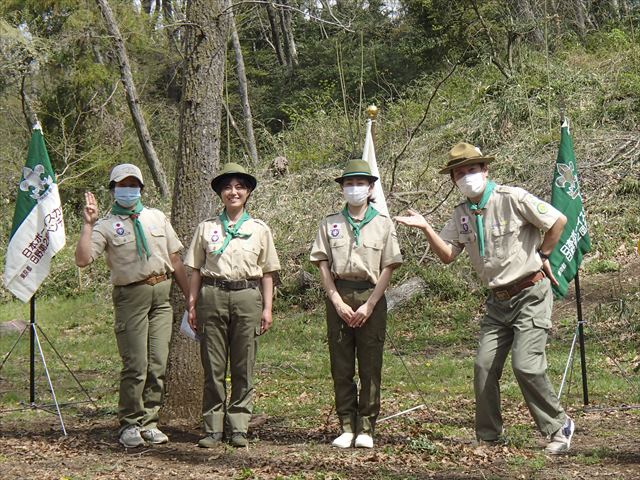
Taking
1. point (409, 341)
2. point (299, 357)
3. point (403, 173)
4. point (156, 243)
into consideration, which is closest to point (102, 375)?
point (299, 357)

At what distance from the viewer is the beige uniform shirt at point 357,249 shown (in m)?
6.29

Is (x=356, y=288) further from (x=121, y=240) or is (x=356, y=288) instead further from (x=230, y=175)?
(x=121, y=240)

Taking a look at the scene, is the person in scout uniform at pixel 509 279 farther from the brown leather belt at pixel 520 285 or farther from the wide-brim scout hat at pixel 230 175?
the wide-brim scout hat at pixel 230 175

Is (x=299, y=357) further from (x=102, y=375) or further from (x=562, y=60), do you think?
(x=562, y=60)

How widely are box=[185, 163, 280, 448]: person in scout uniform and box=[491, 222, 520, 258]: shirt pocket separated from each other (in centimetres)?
161

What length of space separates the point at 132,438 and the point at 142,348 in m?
0.66

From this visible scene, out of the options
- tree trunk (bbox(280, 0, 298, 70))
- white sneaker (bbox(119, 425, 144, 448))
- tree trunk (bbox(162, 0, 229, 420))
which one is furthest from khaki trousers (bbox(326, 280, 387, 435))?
tree trunk (bbox(280, 0, 298, 70))

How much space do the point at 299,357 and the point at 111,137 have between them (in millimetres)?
15664

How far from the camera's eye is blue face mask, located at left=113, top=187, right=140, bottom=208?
6652 millimetres

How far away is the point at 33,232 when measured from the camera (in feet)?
28.0

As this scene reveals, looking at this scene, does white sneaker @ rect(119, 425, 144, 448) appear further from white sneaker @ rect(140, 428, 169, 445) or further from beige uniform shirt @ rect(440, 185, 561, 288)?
beige uniform shirt @ rect(440, 185, 561, 288)

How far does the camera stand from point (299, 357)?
40.0 ft

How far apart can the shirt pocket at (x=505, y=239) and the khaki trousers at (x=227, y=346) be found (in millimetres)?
1743

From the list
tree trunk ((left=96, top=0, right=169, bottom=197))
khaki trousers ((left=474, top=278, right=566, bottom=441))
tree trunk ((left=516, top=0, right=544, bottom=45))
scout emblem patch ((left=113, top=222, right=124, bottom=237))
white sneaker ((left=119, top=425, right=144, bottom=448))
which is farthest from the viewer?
tree trunk ((left=96, top=0, right=169, bottom=197))
